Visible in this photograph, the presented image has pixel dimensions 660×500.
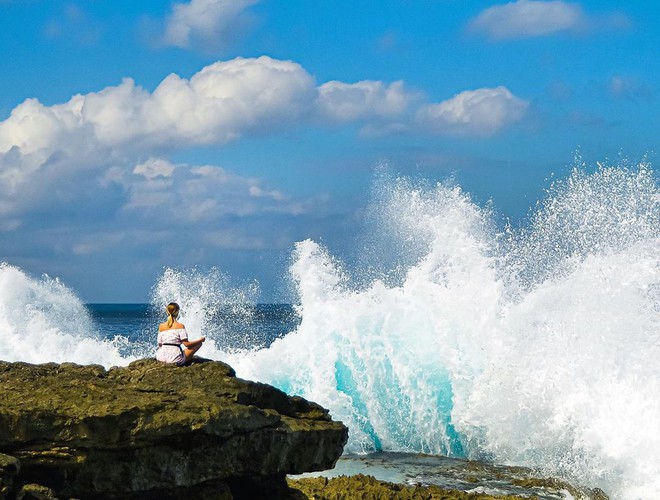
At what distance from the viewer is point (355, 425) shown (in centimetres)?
1916

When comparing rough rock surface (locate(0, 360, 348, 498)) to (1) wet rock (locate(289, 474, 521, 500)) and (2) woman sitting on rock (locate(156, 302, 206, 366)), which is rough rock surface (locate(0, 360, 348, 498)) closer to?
(2) woman sitting on rock (locate(156, 302, 206, 366))

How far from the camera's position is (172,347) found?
10.7 m

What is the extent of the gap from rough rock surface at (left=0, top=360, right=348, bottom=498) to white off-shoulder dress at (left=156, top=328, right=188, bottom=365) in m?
0.35

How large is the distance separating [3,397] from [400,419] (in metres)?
12.0

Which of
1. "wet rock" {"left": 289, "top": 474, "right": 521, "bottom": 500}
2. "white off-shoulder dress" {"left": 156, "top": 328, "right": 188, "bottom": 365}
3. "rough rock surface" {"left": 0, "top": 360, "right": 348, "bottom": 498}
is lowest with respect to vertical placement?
"wet rock" {"left": 289, "top": 474, "right": 521, "bottom": 500}

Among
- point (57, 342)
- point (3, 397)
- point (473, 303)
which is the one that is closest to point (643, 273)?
point (473, 303)

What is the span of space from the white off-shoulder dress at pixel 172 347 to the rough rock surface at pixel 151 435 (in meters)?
0.35

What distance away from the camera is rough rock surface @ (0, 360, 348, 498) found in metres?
8.30

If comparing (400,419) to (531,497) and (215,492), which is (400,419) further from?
(215,492)

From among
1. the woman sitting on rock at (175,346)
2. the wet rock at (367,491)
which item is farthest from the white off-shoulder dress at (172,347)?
the wet rock at (367,491)

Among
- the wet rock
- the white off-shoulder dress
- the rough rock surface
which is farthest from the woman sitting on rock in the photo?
the wet rock

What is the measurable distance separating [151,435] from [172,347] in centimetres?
223

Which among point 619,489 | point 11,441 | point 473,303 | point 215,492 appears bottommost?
point 619,489

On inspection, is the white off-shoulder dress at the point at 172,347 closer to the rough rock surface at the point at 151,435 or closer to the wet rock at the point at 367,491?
the rough rock surface at the point at 151,435
